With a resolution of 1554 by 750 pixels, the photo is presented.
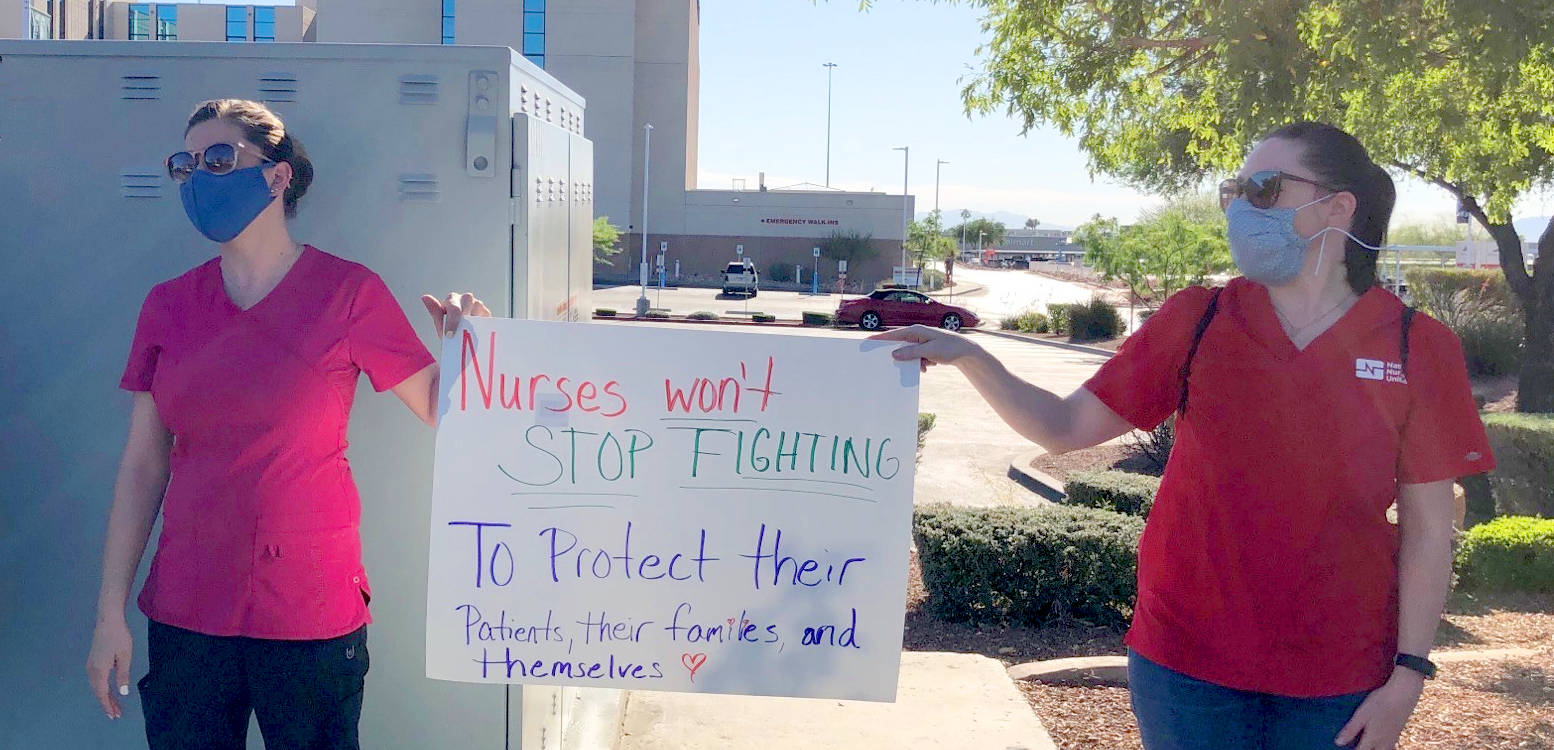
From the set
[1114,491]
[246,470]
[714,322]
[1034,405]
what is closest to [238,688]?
[246,470]

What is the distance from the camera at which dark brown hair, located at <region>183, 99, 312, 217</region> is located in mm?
2514

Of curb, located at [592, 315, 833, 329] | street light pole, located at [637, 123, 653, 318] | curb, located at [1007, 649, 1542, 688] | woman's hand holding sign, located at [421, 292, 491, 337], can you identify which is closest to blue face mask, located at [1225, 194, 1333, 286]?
woman's hand holding sign, located at [421, 292, 491, 337]

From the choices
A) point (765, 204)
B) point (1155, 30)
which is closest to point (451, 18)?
point (765, 204)

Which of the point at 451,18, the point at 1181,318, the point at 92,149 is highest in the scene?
the point at 451,18

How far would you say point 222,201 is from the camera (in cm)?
248

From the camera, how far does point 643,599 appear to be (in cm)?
277

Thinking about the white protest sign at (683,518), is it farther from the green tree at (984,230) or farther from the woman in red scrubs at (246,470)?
the green tree at (984,230)

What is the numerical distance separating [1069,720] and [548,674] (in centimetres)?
283

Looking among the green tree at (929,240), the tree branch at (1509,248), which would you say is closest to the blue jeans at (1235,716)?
the tree branch at (1509,248)

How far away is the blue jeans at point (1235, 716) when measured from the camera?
2309 millimetres

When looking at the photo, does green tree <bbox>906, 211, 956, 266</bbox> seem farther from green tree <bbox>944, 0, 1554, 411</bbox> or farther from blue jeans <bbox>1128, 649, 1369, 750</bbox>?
blue jeans <bbox>1128, 649, 1369, 750</bbox>

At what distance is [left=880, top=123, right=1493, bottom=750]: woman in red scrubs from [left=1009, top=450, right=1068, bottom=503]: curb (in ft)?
30.4

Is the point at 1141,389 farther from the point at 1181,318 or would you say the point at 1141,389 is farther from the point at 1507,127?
the point at 1507,127

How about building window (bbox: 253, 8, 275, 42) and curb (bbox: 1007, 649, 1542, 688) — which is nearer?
curb (bbox: 1007, 649, 1542, 688)
